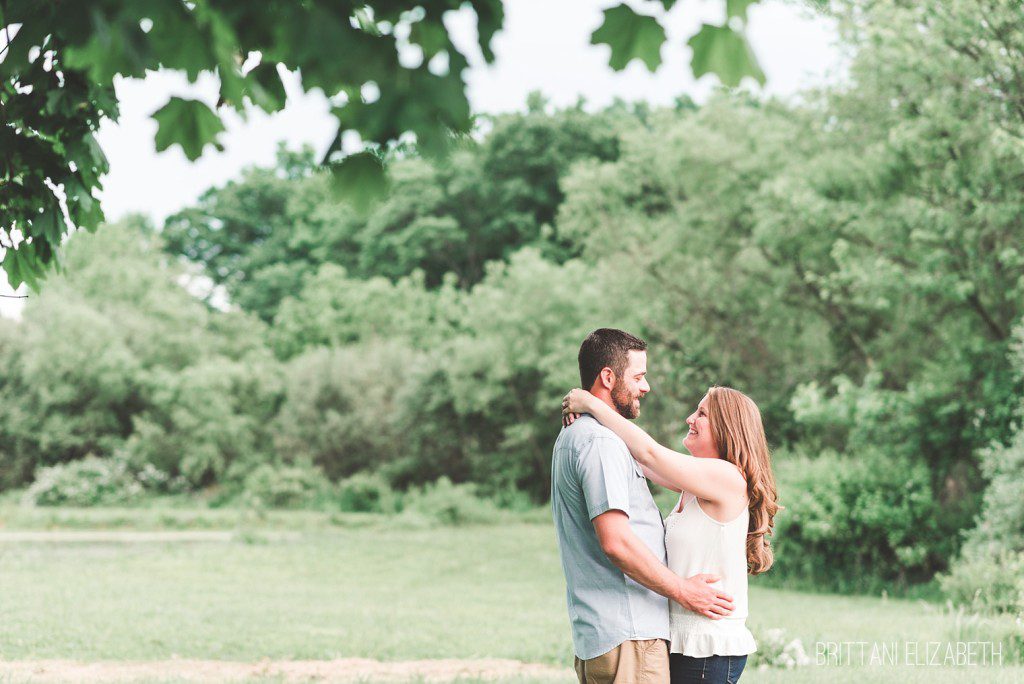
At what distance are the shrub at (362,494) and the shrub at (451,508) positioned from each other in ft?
3.91

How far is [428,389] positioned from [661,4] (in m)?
27.7

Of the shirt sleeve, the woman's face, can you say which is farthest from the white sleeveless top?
the shirt sleeve

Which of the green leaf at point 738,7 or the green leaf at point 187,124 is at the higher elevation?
the green leaf at point 738,7

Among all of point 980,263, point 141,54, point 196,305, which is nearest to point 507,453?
point 196,305

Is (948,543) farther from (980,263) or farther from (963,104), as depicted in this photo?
(963,104)

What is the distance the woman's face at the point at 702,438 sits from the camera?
405 centimetres

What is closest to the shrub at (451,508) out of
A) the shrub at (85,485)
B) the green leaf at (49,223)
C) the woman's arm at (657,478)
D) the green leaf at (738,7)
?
the shrub at (85,485)

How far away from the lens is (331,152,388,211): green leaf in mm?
2559

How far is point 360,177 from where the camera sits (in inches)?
101

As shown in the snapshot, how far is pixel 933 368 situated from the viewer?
16.9 metres

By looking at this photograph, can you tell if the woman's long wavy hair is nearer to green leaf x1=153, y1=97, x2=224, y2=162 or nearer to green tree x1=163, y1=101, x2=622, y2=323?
green leaf x1=153, y1=97, x2=224, y2=162

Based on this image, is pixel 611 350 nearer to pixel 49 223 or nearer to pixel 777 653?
pixel 49 223

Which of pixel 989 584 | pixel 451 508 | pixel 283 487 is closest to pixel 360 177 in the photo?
pixel 989 584

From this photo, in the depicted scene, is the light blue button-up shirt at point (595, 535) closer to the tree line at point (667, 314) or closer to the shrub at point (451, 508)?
the tree line at point (667, 314)
